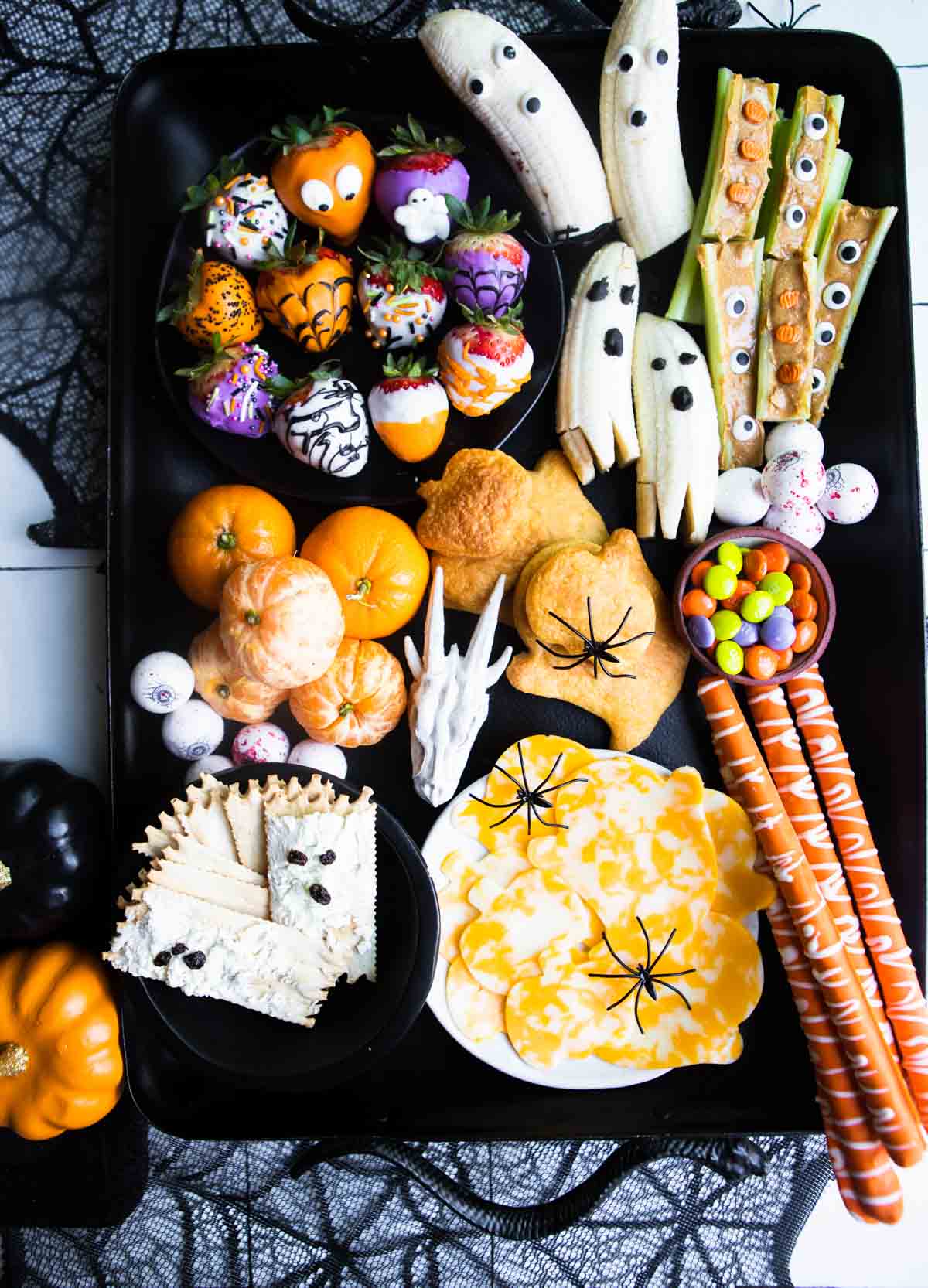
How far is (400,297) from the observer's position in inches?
51.3

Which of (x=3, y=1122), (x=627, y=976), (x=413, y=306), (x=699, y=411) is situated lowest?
(x=3, y=1122)

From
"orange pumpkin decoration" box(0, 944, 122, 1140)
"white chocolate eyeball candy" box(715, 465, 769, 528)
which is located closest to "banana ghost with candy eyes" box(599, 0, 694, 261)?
"white chocolate eyeball candy" box(715, 465, 769, 528)

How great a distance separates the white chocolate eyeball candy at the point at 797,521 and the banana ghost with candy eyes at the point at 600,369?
220mm

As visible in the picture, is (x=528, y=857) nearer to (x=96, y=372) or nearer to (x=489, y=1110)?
(x=489, y=1110)

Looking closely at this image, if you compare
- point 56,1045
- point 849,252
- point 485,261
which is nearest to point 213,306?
point 485,261

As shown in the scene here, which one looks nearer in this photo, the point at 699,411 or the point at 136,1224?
the point at 699,411

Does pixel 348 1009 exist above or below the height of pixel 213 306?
below

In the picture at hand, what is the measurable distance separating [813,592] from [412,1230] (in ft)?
3.86

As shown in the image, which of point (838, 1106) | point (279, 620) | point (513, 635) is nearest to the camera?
point (279, 620)

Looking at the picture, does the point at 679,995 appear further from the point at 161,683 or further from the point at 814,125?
the point at 814,125

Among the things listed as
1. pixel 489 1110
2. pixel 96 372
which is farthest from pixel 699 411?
pixel 489 1110

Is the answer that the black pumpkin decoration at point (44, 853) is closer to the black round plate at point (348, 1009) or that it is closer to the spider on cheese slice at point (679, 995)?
the black round plate at point (348, 1009)

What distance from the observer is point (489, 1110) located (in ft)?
4.51

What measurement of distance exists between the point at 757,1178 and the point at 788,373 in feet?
4.09
